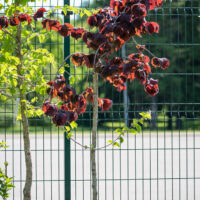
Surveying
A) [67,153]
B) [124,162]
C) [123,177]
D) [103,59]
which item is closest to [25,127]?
[67,153]

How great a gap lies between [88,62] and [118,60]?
0.72ft

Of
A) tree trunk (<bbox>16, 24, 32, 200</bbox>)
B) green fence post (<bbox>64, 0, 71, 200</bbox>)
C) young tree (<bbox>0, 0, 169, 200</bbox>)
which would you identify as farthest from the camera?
green fence post (<bbox>64, 0, 71, 200</bbox>)

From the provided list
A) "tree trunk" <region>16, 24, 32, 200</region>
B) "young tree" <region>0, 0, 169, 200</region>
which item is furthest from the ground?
"young tree" <region>0, 0, 169, 200</region>

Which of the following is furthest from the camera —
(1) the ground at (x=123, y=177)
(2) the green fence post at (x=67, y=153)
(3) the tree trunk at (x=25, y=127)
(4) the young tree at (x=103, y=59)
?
(1) the ground at (x=123, y=177)

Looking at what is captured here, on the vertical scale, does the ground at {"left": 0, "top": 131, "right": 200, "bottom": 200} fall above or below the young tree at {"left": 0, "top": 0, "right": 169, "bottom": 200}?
below

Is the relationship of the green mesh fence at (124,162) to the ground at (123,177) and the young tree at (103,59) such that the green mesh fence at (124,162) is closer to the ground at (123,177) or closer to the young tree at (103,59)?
the ground at (123,177)

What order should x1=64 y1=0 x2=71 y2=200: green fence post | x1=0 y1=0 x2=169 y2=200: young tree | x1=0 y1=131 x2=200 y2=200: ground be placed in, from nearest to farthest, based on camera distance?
x1=0 y1=0 x2=169 y2=200: young tree < x1=64 y1=0 x2=71 y2=200: green fence post < x1=0 y1=131 x2=200 y2=200: ground

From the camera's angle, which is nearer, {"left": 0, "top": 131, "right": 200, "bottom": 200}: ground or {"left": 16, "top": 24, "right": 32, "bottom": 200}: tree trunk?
{"left": 16, "top": 24, "right": 32, "bottom": 200}: tree trunk

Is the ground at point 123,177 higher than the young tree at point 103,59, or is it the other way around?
the young tree at point 103,59

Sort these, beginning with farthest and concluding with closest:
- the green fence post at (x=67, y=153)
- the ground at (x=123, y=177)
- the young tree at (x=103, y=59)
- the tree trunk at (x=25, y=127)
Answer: the ground at (x=123, y=177)
the green fence post at (x=67, y=153)
the tree trunk at (x=25, y=127)
the young tree at (x=103, y=59)

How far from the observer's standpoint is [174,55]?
2316 centimetres

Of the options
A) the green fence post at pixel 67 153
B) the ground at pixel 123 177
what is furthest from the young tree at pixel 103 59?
the ground at pixel 123 177

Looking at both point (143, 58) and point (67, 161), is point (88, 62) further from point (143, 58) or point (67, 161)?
point (67, 161)

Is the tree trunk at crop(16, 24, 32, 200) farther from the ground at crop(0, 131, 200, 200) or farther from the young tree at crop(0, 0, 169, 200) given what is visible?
the ground at crop(0, 131, 200, 200)
